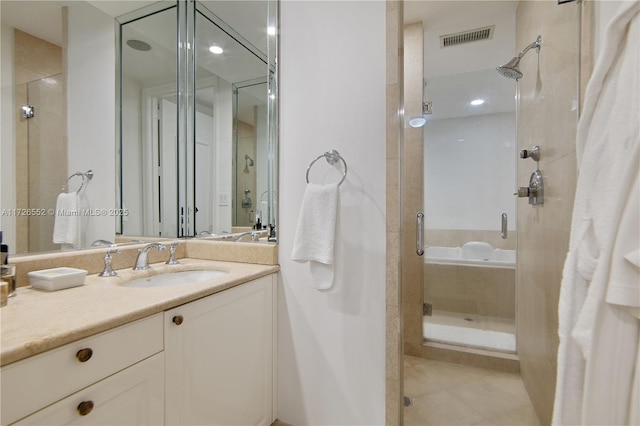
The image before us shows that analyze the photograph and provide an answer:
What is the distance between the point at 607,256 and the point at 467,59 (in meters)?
1.61

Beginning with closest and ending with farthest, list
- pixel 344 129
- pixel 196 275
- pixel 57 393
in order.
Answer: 1. pixel 57 393
2. pixel 344 129
3. pixel 196 275

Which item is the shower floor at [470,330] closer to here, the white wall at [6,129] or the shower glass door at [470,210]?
the shower glass door at [470,210]

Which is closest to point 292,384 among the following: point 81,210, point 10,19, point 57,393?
point 57,393

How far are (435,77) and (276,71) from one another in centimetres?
96

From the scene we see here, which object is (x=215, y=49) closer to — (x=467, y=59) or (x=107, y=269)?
(x=107, y=269)

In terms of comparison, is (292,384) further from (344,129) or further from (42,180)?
(42,180)

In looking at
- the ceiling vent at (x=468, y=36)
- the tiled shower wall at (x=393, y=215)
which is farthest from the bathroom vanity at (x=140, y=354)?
the ceiling vent at (x=468, y=36)

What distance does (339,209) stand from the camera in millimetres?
1313

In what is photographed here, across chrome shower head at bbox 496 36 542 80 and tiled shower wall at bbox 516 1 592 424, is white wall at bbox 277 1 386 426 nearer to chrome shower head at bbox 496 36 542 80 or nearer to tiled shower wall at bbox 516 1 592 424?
tiled shower wall at bbox 516 1 592 424

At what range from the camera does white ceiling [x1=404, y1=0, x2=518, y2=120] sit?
170 centimetres

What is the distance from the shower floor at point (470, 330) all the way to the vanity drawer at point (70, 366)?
1.54m

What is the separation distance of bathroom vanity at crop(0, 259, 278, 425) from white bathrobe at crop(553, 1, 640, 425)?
1.08 meters

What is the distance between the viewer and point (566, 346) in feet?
2.36

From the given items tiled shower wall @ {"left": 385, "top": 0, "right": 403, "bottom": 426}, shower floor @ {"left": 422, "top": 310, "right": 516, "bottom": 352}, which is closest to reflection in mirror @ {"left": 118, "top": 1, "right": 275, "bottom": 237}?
tiled shower wall @ {"left": 385, "top": 0, "right": 403, "bottom": 426}
